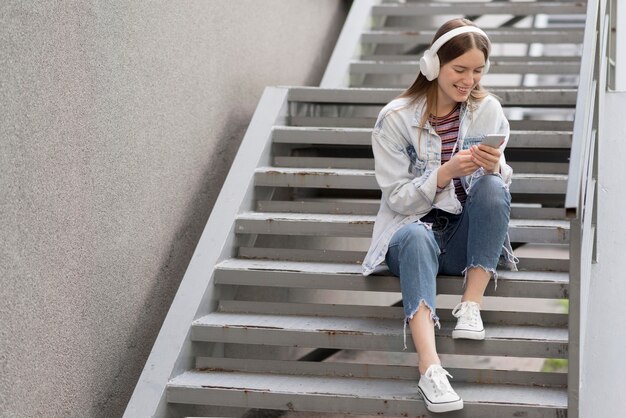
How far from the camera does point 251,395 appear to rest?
3209 millimetres

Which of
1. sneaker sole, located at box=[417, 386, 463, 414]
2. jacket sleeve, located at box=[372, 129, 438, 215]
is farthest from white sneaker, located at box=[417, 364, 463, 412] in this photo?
jacket sleeve, located at box=[372, 129, 438, 215]

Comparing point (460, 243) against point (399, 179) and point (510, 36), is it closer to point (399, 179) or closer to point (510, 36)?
point (399, 179)

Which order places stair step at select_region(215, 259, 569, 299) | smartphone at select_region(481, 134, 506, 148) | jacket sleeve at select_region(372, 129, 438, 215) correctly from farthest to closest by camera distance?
stair step at select_region(215, 259, 569, 299)
jacket sleeve at select_region(372, 129, 438, 215)
smartphone at select_region(481, 134, 506, 148)

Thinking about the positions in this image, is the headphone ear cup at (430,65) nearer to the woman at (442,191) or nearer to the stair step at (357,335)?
the woman at (442,191)

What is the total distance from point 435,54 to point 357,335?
38.8 inches

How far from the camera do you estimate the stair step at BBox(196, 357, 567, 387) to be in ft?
10.5

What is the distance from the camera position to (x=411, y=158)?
135 inches

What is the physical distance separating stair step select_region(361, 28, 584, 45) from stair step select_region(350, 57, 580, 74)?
131mm

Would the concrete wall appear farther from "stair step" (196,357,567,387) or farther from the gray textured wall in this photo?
the gray textured wall

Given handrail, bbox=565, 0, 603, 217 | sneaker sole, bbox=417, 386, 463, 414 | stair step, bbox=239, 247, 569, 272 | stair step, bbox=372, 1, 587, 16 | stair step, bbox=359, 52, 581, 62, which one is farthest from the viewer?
stair step, bbox=372, 1, 587, 16

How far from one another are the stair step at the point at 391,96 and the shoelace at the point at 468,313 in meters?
1.39

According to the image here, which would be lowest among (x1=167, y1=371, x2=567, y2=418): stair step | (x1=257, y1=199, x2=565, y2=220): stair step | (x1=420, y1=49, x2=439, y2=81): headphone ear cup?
(x1=167, y1=371, x2=567, y2=418): stair step

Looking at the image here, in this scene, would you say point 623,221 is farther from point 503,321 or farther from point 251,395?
point 251,395

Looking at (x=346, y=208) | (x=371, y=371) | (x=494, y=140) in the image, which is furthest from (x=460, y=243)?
(x=346, y=208)
